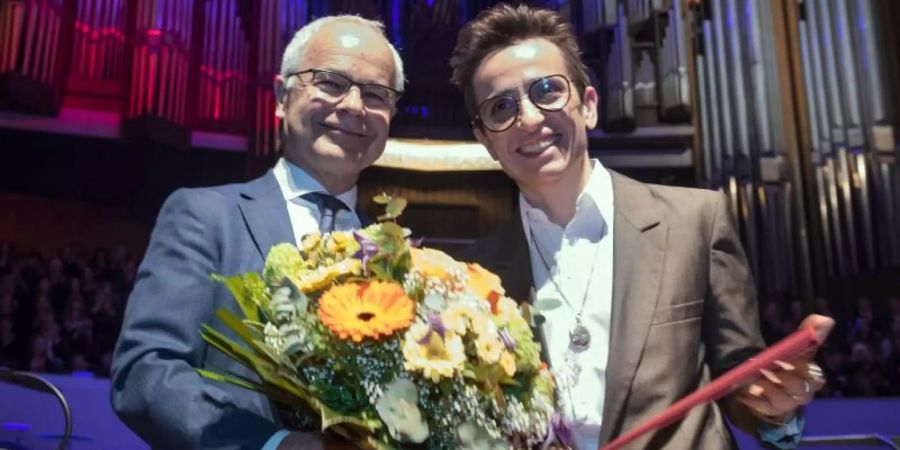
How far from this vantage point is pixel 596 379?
1366 mm

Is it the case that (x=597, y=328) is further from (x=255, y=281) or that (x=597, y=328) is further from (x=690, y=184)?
(x=690, y=184)

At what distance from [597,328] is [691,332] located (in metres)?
0.16

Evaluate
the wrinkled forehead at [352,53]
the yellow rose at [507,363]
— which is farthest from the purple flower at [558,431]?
the wrinkled forehead at [352,53]

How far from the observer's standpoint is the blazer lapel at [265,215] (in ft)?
4.43

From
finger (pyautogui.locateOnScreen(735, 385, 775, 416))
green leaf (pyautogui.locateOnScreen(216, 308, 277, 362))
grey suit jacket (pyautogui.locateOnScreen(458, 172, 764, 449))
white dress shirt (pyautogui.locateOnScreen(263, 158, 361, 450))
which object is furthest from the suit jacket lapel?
green leaf (pyautogui.locateOnScreen(216, 308, 277, 362))

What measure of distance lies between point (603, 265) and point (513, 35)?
492 millimetres

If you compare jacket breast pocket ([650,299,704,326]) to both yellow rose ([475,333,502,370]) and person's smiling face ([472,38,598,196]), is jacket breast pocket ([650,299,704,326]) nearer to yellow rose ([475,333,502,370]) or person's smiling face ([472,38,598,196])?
person's smiling face ([472,38,598,196])

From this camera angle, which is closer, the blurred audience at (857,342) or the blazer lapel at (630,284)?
the blazer lapel at (630,284)

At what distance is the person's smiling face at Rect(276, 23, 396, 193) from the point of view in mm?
1521

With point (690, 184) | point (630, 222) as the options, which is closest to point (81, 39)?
point (690, 184)

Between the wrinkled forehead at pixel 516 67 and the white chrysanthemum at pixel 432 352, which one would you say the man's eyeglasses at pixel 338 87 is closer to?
the wrinkled forehead at pixel 516 67

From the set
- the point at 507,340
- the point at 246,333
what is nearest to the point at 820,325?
the point at 507,340

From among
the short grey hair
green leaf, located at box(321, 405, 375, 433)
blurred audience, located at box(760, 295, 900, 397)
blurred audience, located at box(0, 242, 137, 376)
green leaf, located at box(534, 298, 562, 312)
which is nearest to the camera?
green leaf, located at box(321, 405, 375, 433)

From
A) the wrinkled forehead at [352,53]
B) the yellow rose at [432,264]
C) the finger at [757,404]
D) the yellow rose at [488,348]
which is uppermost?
the wrinkled forehead at [352,53]
